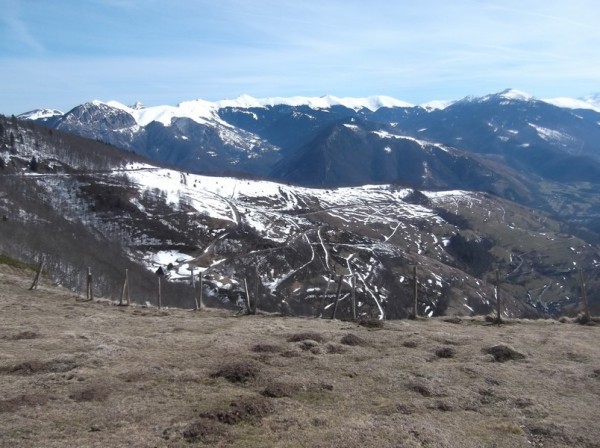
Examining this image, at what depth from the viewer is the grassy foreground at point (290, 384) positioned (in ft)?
58.2

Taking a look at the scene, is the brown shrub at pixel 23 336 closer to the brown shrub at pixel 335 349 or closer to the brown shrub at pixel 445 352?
the brown shrub at pixel 335 349

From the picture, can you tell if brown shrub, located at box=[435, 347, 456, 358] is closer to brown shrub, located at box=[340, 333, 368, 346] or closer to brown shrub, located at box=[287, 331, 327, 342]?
brown shrub, located at box=[340, 333, 368, 346]

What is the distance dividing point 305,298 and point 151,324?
141 metres

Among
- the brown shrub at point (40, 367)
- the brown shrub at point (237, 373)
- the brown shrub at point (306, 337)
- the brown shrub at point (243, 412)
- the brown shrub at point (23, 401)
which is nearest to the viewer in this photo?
the brown shrub at point (243, 412)

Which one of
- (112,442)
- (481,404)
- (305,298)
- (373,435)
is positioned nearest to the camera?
(112,442)

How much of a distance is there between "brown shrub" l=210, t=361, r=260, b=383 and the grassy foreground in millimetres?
74

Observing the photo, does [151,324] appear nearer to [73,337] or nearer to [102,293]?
[73,337]

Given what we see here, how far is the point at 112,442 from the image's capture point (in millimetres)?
16516

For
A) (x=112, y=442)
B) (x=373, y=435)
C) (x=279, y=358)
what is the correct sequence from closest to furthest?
(x=112, y=442) < (x=373, y=435) < (x=279, y=358)

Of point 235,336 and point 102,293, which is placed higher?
point 235,336

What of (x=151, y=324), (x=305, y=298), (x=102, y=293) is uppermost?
(x=151, y=324)

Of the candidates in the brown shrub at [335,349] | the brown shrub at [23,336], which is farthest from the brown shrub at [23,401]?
the brown shrub at [335,349]

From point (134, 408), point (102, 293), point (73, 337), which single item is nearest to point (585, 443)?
point (134, 408)

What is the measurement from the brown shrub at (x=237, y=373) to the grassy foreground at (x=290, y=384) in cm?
7
